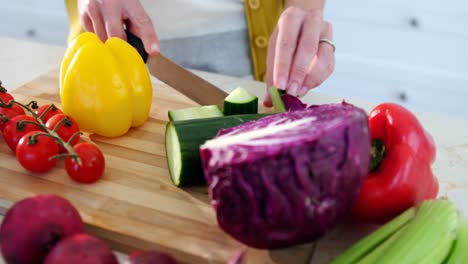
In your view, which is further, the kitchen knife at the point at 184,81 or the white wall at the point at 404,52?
the white wall at the point at 404,52

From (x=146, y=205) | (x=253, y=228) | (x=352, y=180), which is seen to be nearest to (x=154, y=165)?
(x=146, y=205)

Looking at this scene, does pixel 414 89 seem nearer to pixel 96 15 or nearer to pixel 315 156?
pixel 96 15

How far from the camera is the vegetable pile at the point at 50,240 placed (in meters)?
0.81

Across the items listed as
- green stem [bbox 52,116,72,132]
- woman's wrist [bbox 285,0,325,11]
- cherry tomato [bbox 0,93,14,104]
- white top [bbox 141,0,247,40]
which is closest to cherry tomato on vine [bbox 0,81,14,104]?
cherry tomato [bbox 0,93,14,104]

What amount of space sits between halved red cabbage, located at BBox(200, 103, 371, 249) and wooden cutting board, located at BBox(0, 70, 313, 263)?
0.08 metres

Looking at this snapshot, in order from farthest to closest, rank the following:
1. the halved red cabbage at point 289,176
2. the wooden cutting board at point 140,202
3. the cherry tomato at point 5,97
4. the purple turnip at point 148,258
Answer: the cherry tomato at point 5,97, the wooden cutting board at point 140,202, the halved red cabbage at point 289,176, the purple turnip at point 148,258

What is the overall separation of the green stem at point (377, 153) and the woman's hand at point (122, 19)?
0.67m

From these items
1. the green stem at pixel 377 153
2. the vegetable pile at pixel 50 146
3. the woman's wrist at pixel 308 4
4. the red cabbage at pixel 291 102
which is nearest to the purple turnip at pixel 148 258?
the vegetable pile at pixel 50 146

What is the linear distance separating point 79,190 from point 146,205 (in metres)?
0.16

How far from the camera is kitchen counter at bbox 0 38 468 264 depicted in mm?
1126

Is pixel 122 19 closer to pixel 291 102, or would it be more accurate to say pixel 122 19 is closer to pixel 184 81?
pixel 184 81

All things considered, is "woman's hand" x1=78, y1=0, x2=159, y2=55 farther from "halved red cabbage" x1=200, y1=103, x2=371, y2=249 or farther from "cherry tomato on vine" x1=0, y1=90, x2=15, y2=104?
"halved red cabbage" x1=200, y1=103, x2=371, y2=249

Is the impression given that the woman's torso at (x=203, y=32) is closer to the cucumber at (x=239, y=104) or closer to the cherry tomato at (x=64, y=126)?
the cucumber at (x=239, y=104)

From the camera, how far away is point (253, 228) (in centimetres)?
96
